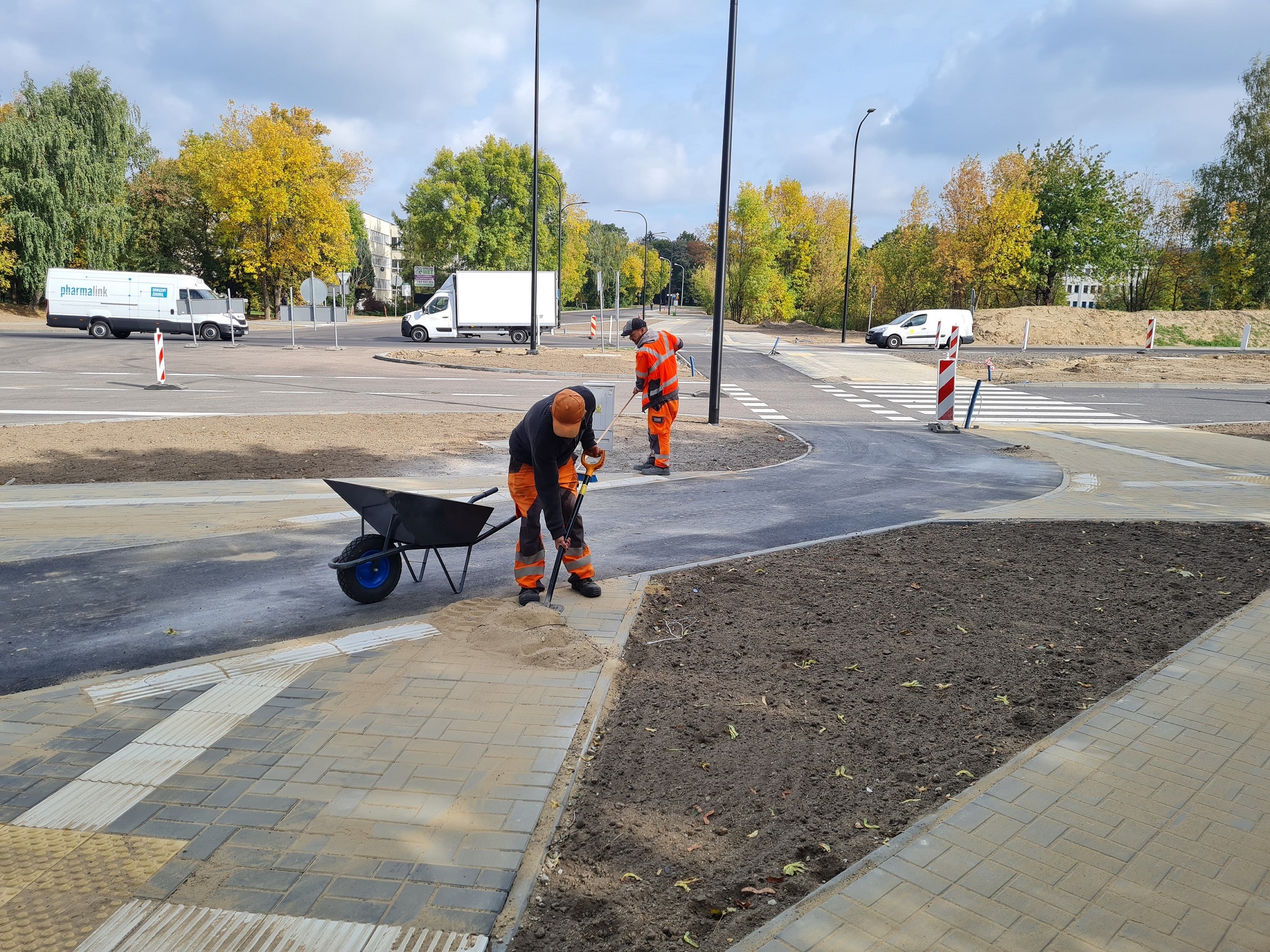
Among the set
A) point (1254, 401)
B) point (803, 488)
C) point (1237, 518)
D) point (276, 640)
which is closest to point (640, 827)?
point (276, 640)

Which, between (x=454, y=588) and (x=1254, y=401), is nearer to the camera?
(x=454, y=588)

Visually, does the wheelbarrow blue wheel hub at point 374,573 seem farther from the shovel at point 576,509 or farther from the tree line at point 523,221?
the tree line at point 523,221

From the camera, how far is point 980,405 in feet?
66.9

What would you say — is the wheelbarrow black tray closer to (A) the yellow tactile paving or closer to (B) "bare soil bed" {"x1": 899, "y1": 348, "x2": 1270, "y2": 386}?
(A) the yellow tactile paving

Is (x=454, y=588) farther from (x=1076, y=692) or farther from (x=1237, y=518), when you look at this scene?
(x=1237, y=518)

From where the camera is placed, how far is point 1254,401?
21.4 meters

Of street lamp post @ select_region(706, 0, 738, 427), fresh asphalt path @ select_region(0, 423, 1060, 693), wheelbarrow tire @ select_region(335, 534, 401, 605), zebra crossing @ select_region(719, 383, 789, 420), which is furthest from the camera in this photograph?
zebra crossing @ select_region(719, 383, 789, 420)

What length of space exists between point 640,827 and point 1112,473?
403 inches

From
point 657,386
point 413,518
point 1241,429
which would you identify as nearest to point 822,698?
point 413,518

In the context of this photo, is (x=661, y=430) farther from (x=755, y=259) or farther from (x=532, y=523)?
(x=755, y=259)

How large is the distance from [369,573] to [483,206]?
58.0 m

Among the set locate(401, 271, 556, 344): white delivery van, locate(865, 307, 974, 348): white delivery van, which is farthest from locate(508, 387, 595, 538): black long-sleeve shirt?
locate(865, 307, 974, 348): white delivery van

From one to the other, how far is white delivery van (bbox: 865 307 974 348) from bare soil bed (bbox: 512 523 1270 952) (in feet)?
108

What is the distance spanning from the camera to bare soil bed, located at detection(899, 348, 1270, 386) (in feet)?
85.0
